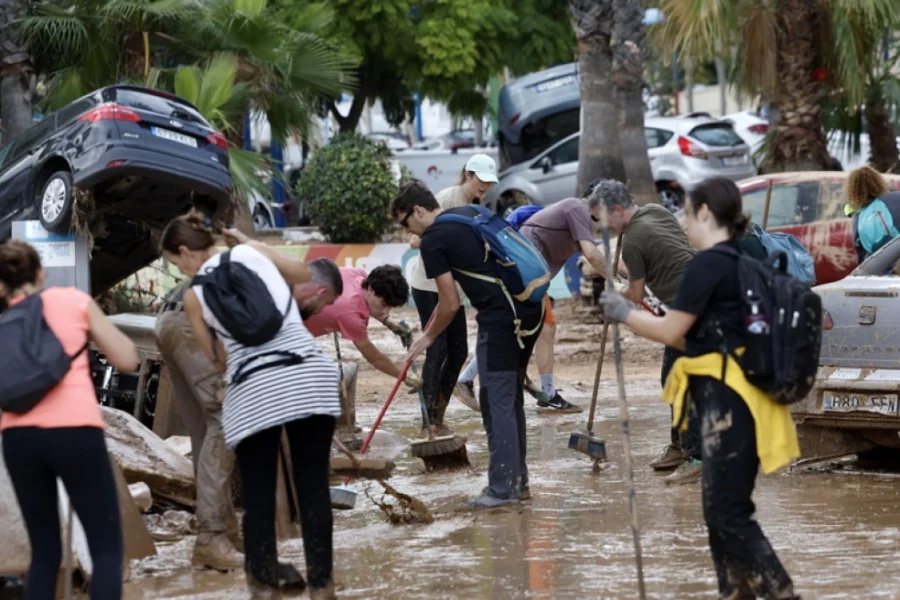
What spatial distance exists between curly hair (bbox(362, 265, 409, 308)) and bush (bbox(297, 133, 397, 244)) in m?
11.1

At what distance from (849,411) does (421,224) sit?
2.55m

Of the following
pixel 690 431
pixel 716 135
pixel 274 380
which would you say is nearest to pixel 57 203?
pixel 690 431

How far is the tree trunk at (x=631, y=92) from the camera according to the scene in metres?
19.6

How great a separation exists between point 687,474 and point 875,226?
2.47m

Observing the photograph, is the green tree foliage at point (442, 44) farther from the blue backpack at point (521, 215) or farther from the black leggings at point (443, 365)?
the black leggings at point (443, 365)

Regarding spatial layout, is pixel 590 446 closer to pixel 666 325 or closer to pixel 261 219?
pixel 666 325

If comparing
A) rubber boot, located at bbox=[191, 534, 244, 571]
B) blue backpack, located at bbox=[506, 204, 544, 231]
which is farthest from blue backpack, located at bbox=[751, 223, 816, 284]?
rubber boot, located at bbox=[191, 534, 244, 571]

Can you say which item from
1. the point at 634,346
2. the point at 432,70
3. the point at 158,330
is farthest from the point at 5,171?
the point at 432,70

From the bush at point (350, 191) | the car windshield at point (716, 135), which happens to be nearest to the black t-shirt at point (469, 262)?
the bush at point (350, 191)

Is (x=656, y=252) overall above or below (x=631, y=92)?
below

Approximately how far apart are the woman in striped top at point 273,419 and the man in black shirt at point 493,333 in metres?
1.84

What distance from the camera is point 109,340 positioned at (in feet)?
17.2

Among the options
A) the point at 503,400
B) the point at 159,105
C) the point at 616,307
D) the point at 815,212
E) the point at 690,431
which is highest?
the point at 159,105

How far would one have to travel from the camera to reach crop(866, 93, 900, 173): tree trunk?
67.2 ft
